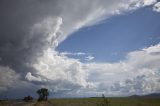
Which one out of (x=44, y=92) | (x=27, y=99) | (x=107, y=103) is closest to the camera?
(x=107, y=103)

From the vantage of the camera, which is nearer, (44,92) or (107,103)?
(107,103)

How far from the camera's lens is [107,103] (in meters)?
15.8

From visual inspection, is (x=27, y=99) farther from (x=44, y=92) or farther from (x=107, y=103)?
(x=107, y=103)

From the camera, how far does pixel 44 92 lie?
166750 millimetres

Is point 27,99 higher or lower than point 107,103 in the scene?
higher

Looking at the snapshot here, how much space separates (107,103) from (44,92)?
154538 mm

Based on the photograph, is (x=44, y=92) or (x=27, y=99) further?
(x=27, y=99)

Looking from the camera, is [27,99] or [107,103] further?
[27,99]

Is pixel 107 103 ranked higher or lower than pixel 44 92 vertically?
Answer: lower

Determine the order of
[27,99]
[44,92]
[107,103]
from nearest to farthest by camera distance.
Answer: [107,103], [44,92], [27,99]

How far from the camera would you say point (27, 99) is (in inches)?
7283

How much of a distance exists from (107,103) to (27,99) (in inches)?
6938

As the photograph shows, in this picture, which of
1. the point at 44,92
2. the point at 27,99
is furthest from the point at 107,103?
the point at 27,99
